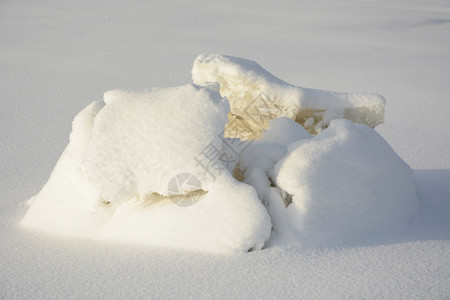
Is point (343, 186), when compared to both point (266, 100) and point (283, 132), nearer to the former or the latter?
point (283, 132)

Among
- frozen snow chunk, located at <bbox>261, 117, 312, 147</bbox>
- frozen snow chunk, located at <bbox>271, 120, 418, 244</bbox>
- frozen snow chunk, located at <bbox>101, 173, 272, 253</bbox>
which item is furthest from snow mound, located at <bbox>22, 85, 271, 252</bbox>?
frozen snow chunk, located at <bbox>261, 117, 312, 147</bbox>

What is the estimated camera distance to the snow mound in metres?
1.84

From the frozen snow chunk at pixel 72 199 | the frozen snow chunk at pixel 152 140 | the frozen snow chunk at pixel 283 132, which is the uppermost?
the frozen snow chunk at pixel 152 140

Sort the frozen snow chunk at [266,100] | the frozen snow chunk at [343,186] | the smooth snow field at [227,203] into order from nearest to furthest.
Result: the smooth snow field at [227,203] → the frozen snow chunk at [343,186] → the frozen snow chunk at [266,100]

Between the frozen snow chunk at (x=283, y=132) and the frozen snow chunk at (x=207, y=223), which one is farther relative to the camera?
the frozen snow chunk at (x=283, y=132)

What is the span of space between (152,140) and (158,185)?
167 mm

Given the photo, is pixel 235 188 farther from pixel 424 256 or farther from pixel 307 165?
pixel 424 256

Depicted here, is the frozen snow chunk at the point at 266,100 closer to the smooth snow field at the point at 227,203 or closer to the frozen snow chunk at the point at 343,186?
the smooth snow field at the point at 227,203

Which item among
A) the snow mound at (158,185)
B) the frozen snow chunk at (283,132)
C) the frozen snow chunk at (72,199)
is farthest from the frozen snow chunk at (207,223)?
the frozen snow chunk at (283,132)

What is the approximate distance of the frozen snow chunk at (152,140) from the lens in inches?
74.7

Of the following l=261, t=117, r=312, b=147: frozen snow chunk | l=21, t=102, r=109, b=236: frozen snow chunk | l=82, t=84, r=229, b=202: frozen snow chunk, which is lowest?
l=21, t=102, r=109, b=236: frozen snow chunk

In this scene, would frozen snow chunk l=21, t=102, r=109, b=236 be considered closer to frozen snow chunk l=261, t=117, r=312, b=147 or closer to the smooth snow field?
the smooth snow field

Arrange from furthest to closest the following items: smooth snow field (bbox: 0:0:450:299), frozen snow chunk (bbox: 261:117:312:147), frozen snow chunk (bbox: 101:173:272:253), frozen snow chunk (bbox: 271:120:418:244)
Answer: frozen snow chunk (bbox: 261:117:312:147) < frozen snow chunk (bbox: 271:120:418:244) < frozen snow chunk (bbox: 101:173:272:253) < smooth snow field (bbox: 0:0:450:299)

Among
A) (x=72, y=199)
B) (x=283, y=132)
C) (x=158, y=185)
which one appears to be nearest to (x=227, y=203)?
(x=158, y=185)
